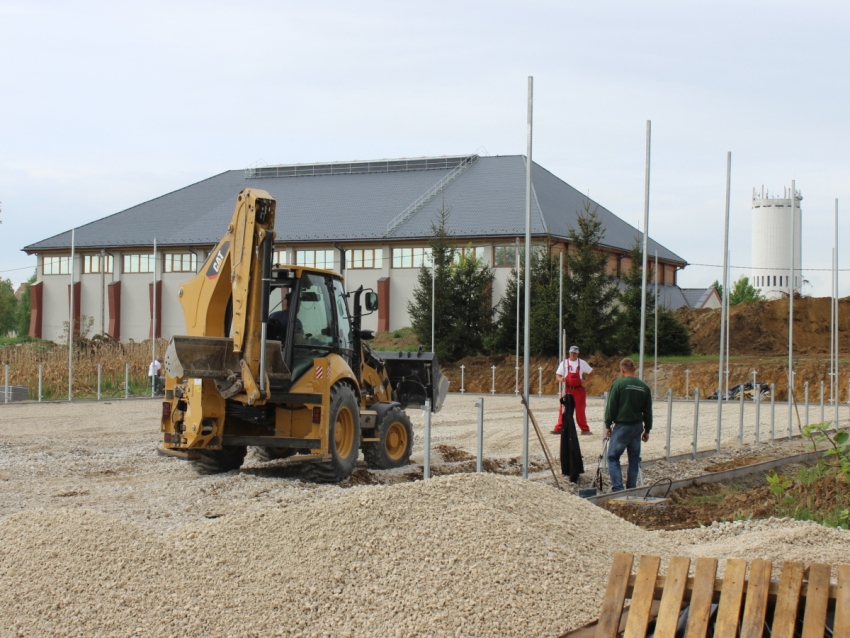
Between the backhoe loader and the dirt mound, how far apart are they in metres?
47.9

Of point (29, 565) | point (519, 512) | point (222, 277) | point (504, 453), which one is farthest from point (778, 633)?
point (504, 453)

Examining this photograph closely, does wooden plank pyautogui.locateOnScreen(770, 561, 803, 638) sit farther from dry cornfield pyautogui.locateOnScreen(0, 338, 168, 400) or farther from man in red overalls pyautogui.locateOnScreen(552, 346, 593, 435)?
dry cornfield pyautogui.locateOnScreen(0, 338, 168, 400)

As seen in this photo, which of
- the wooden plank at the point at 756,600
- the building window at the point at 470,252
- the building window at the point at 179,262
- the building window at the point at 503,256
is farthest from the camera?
the building window at the point at 179,262

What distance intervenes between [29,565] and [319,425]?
19.3ft

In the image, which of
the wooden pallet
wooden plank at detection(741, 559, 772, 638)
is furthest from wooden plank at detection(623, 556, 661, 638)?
wooden plank at detection(741, 559, 772, 638)

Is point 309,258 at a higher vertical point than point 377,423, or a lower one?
higher

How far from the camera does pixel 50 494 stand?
1247cm

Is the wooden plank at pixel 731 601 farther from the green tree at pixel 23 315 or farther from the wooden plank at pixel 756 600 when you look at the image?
the green tree at pixel 23 315

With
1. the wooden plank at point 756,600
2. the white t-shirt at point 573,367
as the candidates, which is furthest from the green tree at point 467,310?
the wooden plank at point 756,600

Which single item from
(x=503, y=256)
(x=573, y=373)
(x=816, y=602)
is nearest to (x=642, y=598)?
(x=816, y=602)

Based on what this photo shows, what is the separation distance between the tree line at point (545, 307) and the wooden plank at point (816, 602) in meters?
43.1

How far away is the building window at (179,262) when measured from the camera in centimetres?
6350

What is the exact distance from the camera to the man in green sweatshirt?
13039mm

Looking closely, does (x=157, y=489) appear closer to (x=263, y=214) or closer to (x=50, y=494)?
(x=50, y=494)
